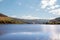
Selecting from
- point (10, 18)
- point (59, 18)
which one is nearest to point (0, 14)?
point (10, 18)

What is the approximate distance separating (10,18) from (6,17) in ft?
10.7

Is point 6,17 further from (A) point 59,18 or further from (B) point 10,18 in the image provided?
(A) point 59,18

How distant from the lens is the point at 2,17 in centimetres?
6162

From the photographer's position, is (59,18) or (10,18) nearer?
(59,18)

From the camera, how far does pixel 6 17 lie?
5834 centimetres

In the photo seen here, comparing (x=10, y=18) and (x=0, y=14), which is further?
(x=0, y=14)

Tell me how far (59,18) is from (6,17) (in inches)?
843

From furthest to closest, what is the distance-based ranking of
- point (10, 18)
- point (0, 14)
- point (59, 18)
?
point (0, 14), point (10, 18), point (59, 18)

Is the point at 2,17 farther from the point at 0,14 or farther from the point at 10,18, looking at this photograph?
the point at 10,18

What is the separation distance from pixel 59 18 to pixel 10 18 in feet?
60.8

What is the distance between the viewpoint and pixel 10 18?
183 ft

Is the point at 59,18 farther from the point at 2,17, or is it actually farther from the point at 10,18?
the point at 2,17

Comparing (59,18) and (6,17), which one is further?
(6,17)

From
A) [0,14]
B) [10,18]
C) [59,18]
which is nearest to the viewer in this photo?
[59,18]
